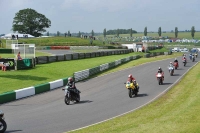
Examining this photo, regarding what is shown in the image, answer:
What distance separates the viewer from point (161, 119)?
44.8 ft

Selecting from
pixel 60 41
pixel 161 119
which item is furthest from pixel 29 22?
pixel 161 119

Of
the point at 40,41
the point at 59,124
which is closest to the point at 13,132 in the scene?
the point at 59,124

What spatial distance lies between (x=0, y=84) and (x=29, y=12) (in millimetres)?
106080

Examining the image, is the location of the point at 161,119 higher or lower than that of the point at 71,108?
higher

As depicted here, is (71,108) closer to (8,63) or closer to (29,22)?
(8,63)

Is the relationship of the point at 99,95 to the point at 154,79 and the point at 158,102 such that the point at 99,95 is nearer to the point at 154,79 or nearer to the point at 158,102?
the point at 158,102

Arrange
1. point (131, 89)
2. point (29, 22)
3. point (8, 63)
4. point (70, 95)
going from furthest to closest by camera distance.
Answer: point (29, 22) < point (8, 63) < point (131, 89) < point (70, 95)

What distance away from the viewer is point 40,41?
92.3m

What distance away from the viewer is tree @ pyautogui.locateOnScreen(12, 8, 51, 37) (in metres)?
126

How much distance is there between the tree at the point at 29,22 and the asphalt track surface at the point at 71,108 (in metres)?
103

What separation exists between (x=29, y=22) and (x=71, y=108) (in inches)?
4464

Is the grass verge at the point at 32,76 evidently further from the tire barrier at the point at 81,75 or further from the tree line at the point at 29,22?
the tree line at the point at 29,22

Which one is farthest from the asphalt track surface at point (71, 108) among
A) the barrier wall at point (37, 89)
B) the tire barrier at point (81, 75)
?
the tire barrier at point (81, 75)

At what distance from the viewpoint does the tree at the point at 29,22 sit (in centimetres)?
12625
